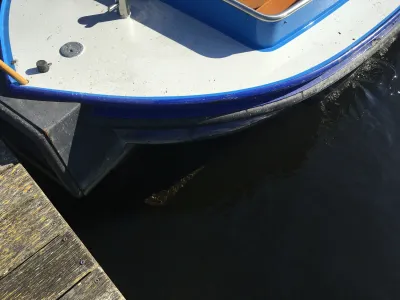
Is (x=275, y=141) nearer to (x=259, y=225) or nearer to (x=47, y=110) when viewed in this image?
(x=259, y=225)

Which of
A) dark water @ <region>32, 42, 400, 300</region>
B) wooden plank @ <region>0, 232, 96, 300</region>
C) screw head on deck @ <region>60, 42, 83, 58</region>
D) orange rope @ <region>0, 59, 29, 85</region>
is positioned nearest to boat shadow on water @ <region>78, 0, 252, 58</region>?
screw head on deck @ <region>60, 42, 83, 58</region>

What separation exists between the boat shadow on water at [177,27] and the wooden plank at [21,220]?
1690mm

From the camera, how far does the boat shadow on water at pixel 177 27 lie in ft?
14.9

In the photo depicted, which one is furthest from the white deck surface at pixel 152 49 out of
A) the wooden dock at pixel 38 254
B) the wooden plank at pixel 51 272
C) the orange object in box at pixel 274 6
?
the wooden plank at pixel 51 272

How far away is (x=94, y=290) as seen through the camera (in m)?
3.75

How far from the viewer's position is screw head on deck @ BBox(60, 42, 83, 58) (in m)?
4.51

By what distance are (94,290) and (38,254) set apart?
21.9 inches

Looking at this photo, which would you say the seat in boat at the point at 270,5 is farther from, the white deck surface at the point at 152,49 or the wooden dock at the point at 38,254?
the wooden dock at the point at 38,254

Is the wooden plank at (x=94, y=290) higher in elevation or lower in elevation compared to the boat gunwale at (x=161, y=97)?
lower

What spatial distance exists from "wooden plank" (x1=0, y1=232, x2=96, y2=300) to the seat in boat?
2.70 meters

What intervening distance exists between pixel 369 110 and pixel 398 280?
6.88ft

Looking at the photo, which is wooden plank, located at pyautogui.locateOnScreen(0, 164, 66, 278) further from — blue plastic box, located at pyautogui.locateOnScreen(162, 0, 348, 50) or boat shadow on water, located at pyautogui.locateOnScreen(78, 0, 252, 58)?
blue plastic box, located at pyautogui.locateOnScreen(162, 0, 348, 50)

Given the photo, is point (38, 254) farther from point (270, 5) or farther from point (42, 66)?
point (270, 5)

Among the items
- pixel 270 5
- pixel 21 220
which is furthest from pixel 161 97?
pixel 21 220
